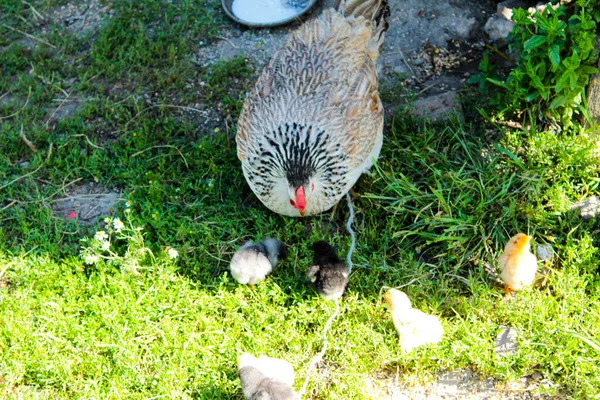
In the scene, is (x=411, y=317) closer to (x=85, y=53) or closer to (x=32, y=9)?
(x=85, y=53)

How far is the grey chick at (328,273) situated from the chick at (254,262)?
28 cm

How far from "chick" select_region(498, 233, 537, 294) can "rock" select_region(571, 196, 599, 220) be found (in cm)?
71

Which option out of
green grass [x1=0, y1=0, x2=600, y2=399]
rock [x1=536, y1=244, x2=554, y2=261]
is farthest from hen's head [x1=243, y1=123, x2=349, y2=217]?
rock [x1=536, y1=244, x2=554, y2=261]

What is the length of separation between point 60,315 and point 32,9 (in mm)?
3944

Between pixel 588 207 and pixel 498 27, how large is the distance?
2.01 meters

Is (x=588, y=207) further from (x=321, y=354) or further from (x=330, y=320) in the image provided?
(x=321, y=354)

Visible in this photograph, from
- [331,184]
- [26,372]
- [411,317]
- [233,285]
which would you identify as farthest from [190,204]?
[411,317]

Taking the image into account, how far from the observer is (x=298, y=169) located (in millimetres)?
4160

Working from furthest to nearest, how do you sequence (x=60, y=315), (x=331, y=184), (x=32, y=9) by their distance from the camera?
(x=32, y=9) < (x=331, y=184) < (x=60, y=315)

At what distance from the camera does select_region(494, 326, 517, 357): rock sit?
12.4ft

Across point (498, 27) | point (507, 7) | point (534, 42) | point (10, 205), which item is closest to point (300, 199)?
point (534, 42)

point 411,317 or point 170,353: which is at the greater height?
point 411,317

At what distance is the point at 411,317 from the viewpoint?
3736 millimetres

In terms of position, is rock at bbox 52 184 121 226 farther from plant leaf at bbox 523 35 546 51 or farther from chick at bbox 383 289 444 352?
plant leaf at bbox 523 35 546 51
